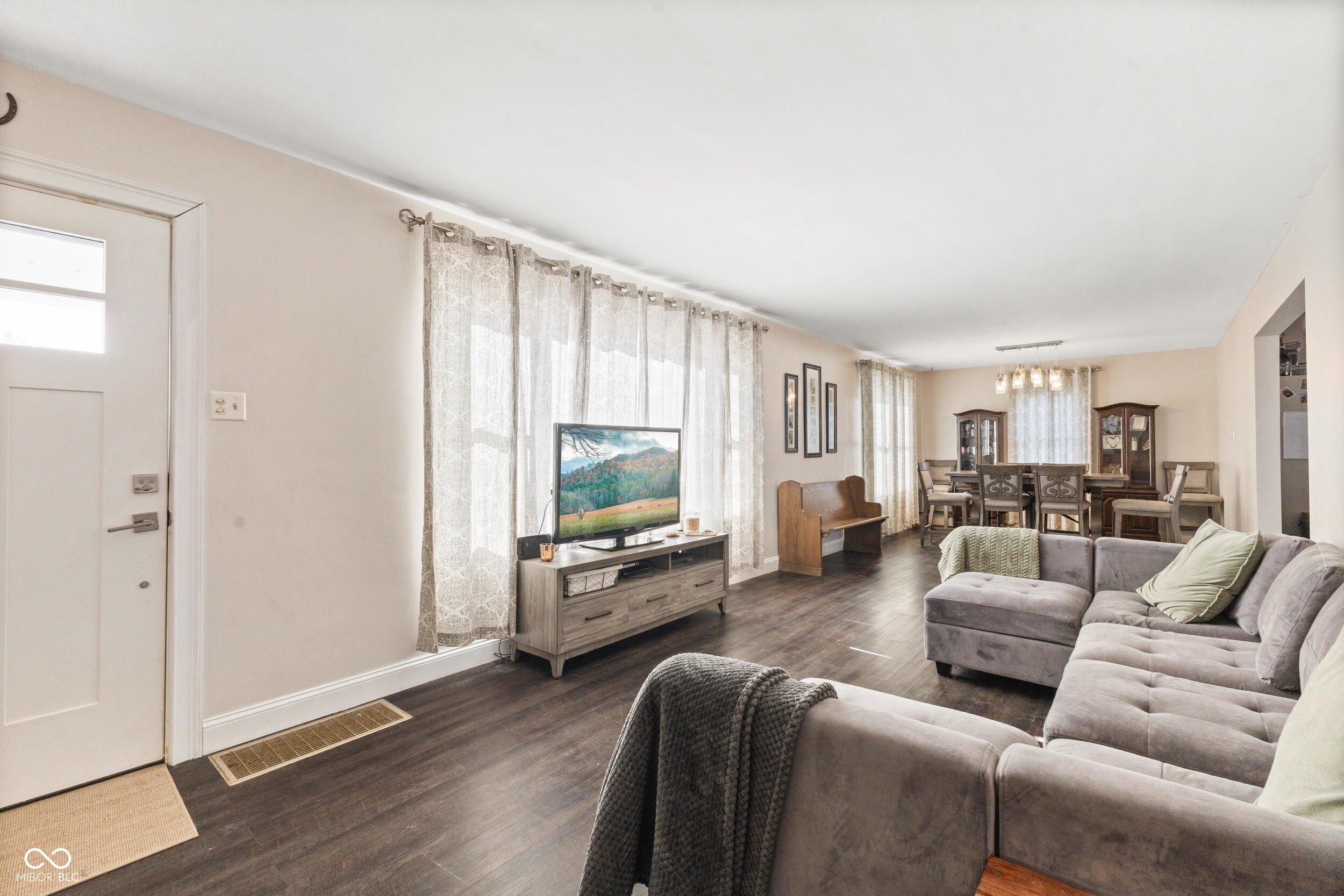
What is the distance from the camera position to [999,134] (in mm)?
2305

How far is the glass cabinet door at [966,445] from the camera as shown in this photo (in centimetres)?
861

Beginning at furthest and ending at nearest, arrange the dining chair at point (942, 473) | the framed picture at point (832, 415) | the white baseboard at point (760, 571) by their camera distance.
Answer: the dining chair at point (942, 473) < the framed picture at point (832, 415) < the white baseboard at point (760, 571)

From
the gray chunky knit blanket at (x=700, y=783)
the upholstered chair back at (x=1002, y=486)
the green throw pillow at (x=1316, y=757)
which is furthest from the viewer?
the upholstered chair back at (x=1002, y=486)

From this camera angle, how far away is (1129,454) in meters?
7.39

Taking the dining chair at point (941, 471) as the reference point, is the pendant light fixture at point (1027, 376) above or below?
above

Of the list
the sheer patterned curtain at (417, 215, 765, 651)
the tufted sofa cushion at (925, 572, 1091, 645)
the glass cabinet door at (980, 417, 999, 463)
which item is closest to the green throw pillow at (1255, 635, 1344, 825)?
the tufted sofa cushion at (925, 572, 1091, 645)

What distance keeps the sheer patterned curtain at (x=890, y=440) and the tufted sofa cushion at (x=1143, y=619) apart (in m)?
4.25

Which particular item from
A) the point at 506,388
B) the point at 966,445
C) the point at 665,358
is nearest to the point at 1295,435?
the point at 966,445

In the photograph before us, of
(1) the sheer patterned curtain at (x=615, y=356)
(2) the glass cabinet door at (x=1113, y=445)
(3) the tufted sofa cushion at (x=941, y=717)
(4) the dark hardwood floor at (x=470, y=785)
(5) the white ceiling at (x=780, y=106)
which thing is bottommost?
(4) the dark hardwood floor at (x=470, y=785)

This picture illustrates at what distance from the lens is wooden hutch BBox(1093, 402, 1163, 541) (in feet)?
22.8

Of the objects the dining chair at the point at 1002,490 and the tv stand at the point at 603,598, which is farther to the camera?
the dining chair at the point at 1002,490

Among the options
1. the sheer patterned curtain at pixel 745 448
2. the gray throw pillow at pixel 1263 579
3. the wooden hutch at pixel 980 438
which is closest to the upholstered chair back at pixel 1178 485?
the wooden hutch at pixel 980 438

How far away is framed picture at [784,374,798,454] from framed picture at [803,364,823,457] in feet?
0.55

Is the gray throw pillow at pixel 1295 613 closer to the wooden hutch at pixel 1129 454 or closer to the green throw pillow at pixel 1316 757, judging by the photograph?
the green throw pillow at pixel 1316 757
